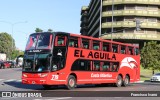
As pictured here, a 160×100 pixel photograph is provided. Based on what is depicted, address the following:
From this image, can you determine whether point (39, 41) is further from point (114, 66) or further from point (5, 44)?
point (5, 44)

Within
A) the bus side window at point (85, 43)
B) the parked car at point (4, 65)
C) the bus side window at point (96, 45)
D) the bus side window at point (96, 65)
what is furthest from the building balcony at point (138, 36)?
the bus side window at point (85, 43)

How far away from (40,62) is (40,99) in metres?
6.78

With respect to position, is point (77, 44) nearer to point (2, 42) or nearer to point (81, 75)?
point (81, 75)

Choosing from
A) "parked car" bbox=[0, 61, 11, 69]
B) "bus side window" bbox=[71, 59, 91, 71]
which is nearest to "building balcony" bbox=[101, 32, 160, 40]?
"parked car" bbox=[0, 61, 11, 69]

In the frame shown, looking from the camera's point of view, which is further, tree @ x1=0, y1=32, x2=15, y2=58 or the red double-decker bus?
tree @ x1=0, y1=32, x2=15, y2=58

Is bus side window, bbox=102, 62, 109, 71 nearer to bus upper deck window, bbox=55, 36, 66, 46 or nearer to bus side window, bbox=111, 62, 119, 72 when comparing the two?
bus side window, bbox=111, 62, 119, 72

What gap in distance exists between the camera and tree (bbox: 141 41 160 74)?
56.4m

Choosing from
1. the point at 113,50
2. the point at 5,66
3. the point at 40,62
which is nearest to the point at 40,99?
the point at 40,62

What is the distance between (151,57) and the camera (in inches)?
2240

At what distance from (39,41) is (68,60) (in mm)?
2210

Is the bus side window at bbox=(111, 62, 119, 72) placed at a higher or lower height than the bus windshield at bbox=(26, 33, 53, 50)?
lower

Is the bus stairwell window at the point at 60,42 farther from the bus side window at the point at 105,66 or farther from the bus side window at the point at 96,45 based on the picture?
the bus side window at the point at 105,66

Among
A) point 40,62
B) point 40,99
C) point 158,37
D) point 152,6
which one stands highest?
point 152,6

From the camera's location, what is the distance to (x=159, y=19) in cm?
8375
